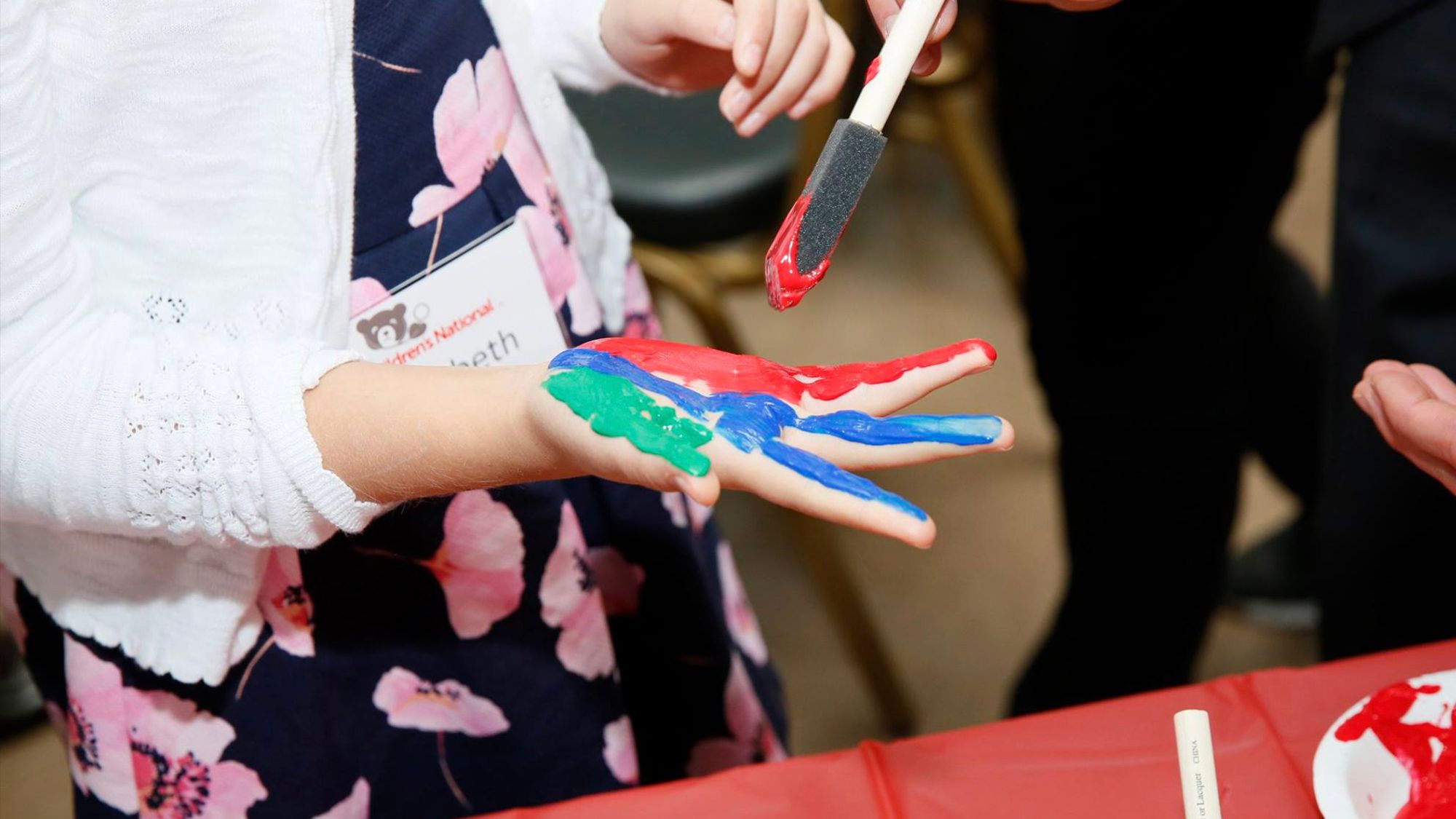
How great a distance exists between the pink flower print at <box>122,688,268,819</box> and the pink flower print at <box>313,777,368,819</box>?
0.05 meters

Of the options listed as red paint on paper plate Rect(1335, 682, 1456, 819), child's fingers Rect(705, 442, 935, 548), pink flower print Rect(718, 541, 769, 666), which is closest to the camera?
child's fingers Rect(705, 442, 935, 548)

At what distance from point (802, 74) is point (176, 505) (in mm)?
433

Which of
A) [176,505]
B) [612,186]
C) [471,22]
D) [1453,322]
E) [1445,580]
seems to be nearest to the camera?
[176,505]

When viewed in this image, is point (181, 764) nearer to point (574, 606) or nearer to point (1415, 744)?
point (574, 606)

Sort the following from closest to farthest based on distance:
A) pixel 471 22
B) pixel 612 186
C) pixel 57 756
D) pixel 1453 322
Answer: pixel 471 22
pixel 1453 322
pixel 612 186
pixel 57 756

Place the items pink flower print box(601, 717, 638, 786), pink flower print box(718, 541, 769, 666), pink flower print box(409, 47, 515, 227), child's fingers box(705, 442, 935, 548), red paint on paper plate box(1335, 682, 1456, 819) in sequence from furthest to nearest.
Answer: pink flower print box(718, 541, 769, 666), pink flower print box(601, 717, 638, 786), pink flower print box(409, 47, 515, 227), red paint on paper plate box(1335, 682, 1456, 819), child's fingers box(705, 442, 935, 548)

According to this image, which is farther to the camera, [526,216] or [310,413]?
[526,216]

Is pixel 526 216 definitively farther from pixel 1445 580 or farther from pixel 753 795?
pixel 1445 580

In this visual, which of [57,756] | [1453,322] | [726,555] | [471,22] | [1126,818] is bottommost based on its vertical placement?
[57,756]

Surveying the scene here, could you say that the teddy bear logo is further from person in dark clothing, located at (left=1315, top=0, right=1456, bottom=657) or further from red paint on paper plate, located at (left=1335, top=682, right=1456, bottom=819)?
person in dark clothing, located at (left=1315, top=0, right=1456, bottom=657)

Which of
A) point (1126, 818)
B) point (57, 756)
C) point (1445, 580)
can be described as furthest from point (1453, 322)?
point (57, 756)

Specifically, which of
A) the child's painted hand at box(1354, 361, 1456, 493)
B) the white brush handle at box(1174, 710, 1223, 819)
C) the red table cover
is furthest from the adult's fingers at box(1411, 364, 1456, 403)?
the white brush handle at box(1174, 710, 1223, 819)

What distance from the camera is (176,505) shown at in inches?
22.2

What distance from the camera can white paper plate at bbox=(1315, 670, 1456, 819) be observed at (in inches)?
22.5
